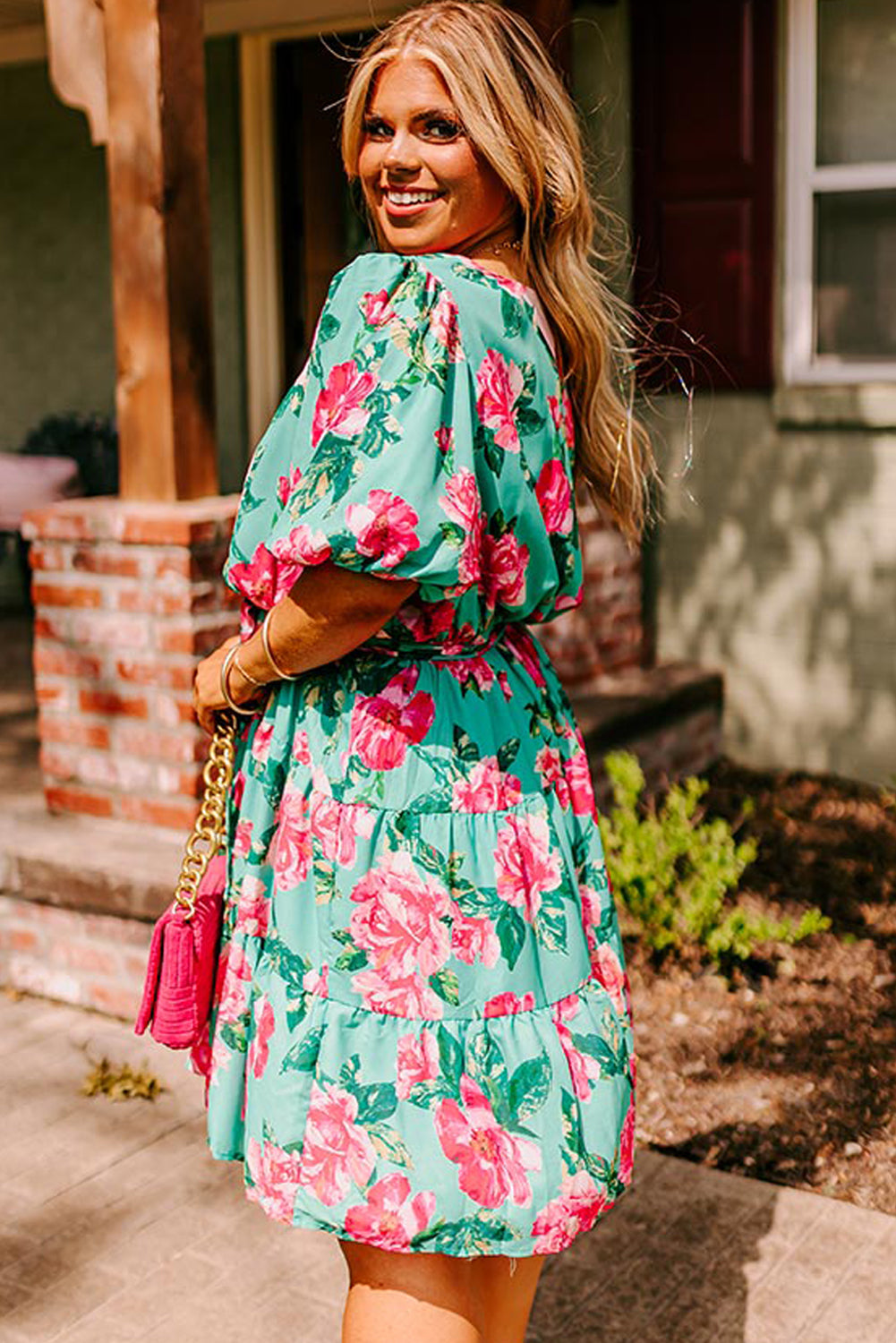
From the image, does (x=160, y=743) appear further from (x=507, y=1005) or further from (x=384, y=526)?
(x=384, y=526)

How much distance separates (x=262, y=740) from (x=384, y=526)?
0.41m

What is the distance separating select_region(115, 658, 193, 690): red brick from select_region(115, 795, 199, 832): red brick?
30 cm

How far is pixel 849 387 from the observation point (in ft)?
18.6

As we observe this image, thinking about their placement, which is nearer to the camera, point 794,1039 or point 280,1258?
point 280,1258

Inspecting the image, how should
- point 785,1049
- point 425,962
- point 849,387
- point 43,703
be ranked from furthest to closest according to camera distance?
point 849,387, point 43,703, point 785,1049, point 425,962

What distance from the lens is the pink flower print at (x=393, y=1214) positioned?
6.61ft

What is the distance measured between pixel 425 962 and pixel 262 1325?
1098 millimetres

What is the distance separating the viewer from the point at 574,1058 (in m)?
2.12

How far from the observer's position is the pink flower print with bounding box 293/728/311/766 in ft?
6.97

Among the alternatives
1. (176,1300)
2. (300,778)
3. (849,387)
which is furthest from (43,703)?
(849,387)

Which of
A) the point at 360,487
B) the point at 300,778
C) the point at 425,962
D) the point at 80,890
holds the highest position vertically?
A: the point at 360,487

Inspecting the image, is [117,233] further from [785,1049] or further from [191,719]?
[785,1049]

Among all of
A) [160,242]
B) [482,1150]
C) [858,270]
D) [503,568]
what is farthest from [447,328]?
[858,270]

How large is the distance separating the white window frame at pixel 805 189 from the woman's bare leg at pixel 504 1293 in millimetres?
4057
